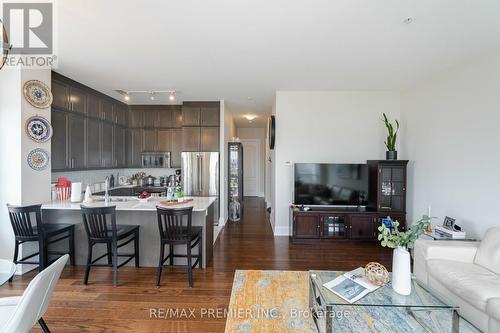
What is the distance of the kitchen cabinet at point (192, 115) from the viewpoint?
540cm

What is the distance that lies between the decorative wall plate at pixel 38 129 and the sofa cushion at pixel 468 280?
16.5 feet

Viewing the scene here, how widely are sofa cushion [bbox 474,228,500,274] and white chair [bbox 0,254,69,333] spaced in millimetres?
3784

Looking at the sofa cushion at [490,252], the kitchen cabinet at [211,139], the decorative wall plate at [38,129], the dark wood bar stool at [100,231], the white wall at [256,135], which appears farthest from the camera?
the white wall at [256,135]

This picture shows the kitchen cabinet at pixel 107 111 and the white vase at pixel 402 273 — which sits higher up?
the kitchen cabinet at pixel 107 111

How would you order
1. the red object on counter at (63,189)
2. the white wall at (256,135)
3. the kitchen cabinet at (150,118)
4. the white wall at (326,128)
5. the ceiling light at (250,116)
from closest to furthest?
the red object on counter at (63,189), the white wall at (326,128), the kitchen cabinet at (150,118), the ceiling light at (250,116), the white wall at (256,135)

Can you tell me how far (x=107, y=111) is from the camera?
499cm

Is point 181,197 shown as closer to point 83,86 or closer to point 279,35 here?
point 279,35

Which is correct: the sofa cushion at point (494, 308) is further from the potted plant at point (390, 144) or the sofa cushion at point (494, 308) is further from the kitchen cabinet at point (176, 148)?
the kitchen cabinet at point (176, 148)

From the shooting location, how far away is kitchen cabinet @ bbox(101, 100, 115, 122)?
15.9 feet

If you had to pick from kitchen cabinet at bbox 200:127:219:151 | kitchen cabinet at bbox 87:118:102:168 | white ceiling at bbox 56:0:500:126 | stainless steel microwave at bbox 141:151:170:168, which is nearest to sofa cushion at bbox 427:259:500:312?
white ceiling at bbox 56:0:500:126

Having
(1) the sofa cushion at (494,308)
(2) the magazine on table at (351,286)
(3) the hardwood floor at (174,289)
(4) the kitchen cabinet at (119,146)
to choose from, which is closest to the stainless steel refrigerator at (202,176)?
(3) the hardwood floor at (174,289)

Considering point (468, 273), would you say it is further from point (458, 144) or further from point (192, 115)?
point (192, 115)

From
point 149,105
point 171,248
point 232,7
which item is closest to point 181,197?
point 171,248

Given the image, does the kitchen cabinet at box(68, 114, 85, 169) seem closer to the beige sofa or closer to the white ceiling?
the white ceiling
